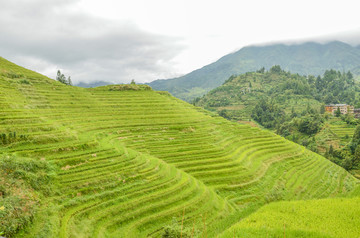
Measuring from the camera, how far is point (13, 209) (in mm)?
10906

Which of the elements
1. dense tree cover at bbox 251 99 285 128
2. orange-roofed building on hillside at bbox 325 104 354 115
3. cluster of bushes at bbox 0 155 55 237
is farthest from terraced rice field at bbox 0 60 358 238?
orange-roofed building on hillside at bbox 325 104 354 115

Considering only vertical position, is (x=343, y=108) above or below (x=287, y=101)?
below

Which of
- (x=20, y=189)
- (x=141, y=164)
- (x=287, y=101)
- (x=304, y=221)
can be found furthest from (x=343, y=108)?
(x=20, y=189)

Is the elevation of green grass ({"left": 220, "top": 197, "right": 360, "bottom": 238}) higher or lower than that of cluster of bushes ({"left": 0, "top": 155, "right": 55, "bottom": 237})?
lower

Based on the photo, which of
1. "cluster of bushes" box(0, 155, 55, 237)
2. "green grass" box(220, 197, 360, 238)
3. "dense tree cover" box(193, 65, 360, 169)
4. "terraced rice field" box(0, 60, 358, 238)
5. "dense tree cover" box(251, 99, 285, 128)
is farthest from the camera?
"dense tree cover" box(251, 99, 285, 128)

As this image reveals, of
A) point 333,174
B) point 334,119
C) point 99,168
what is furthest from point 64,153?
point 334,119

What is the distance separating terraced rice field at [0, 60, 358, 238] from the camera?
48.9 feet

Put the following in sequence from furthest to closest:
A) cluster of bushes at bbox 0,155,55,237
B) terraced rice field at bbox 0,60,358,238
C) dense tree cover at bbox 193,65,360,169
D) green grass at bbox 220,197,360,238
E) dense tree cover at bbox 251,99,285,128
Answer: dense tree cover at bbox 251,99,285,128, dense tree cover at bbox 193,65,360,169, terraced rice field at bbox 0,60,358,238, green grass at bbox 220,197,360,238, cluster of bushes at bbox 0,155,55,237

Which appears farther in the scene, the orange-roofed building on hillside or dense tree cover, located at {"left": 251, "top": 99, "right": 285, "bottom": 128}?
dense tree cover, located at {"left": 251, "top": 99, "right": 285, "bottom": 128}

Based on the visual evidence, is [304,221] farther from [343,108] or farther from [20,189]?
[343,108]

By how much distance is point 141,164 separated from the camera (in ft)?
70.1

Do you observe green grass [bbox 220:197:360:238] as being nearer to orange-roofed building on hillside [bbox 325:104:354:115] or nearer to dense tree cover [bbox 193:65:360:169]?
dense tree cover [bbox 193:65:360:169]

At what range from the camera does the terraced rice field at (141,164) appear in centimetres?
1489

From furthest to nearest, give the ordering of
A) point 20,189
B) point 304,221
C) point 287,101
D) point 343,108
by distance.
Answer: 1. point 287,101
2. point 343,108
3. point 20,189
4. point 304,221
